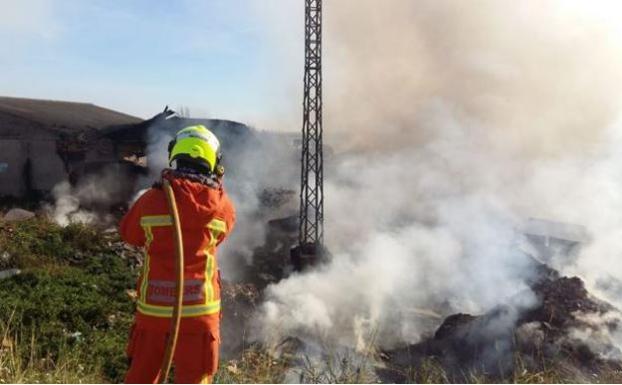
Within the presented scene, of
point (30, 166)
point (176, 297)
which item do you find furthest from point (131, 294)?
point (30, 166)

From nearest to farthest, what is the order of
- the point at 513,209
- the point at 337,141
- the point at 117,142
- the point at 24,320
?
the point at 24,320 < the point at 117,142 < the point at 513,209 < the point at 337,141

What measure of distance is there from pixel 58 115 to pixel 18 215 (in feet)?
29.3

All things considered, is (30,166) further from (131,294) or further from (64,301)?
(64,301)

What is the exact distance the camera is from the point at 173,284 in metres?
2.74

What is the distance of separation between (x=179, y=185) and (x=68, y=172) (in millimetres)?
17490

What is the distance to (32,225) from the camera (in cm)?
1370

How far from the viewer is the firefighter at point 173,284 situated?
9.03ft

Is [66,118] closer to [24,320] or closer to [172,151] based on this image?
[24,320]

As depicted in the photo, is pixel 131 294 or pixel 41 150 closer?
pixel 131 294

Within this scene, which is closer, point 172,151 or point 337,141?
point 172,151

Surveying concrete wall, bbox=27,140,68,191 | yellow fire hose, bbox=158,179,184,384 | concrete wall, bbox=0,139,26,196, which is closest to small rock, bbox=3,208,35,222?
concrete wall, bbox=0,139,26,196

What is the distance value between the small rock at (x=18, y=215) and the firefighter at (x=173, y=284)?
45.1ft

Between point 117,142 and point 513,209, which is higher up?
point 117,142

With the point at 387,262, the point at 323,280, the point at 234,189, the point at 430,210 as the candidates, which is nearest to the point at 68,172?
the point at 234,189
